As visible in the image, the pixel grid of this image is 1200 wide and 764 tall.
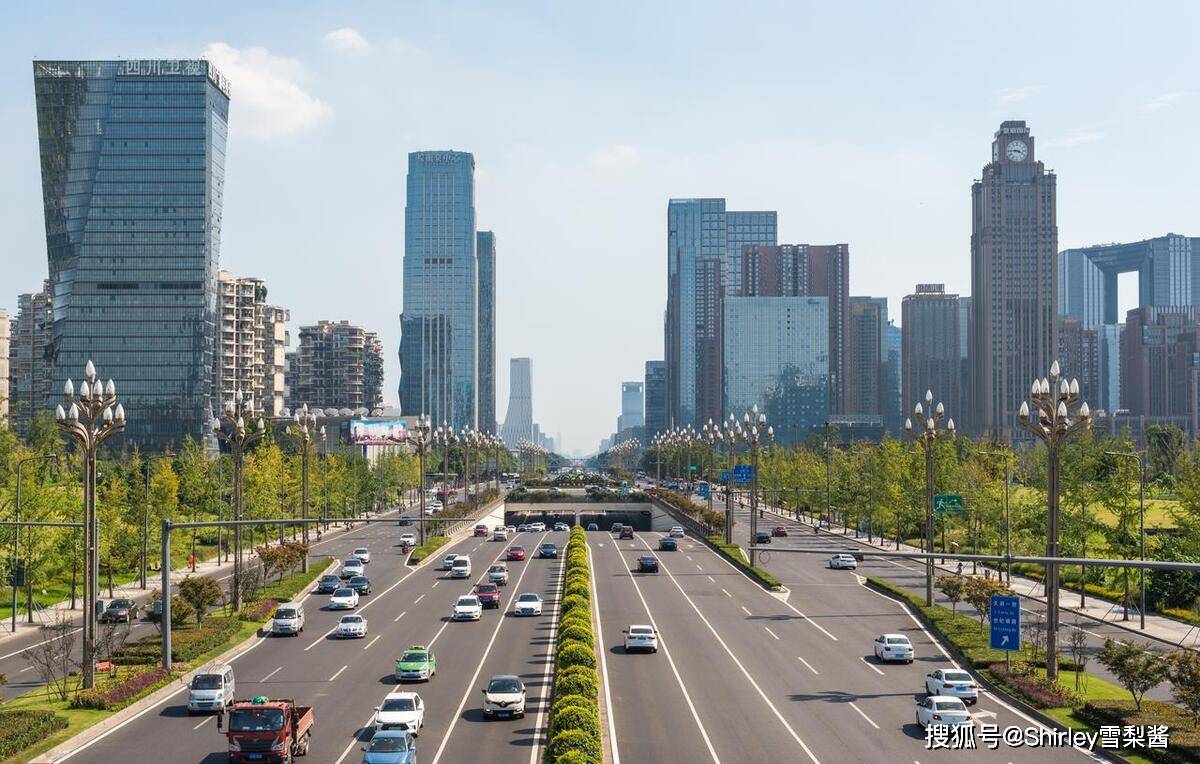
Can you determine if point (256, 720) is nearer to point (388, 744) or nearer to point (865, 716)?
point (388, 744)

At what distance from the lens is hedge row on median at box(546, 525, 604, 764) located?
2628 cm

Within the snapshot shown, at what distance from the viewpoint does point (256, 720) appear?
2928cm

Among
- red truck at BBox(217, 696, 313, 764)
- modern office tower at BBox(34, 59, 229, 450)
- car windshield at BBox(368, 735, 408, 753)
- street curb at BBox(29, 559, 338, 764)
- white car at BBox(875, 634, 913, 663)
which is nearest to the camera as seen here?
car windshield at BBox(368, 735, 408, 753)


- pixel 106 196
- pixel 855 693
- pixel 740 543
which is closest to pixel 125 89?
pixel 106 196

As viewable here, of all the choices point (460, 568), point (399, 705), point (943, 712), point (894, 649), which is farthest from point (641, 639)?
point (460, 568)

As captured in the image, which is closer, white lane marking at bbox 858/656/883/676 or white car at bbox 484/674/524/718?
white car at bbox 484/674/524/718

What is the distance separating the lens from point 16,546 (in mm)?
56219

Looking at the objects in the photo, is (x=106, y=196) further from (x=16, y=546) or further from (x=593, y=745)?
(x=593, y=745)

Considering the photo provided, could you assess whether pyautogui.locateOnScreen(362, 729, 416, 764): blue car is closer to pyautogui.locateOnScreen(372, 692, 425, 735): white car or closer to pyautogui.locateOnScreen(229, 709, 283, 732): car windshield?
pyautogui.locateOnScreen(229, 709, 283, 732): car windshield

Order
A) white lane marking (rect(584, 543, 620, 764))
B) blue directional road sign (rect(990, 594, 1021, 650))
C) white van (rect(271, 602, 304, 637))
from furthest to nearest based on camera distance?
white van (rect(271, 602, 304, 637)) < blue directional road sign (rect(990, 594, 1021, 650)) < white lane marking (rect(584, 543, 620, 764))

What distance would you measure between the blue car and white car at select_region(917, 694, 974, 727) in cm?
1521

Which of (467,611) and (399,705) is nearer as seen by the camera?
(399,705)

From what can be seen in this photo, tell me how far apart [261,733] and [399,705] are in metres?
5.17

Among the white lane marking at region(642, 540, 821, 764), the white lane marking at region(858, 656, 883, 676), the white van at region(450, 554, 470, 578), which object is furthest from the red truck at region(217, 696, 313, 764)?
the white van at region(450, 554, 470, 578)
